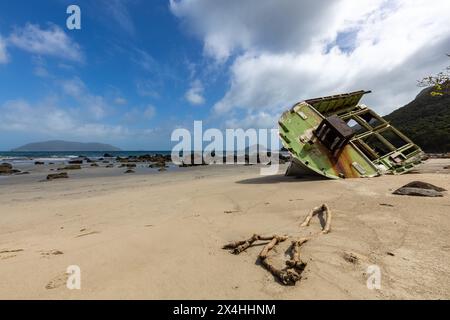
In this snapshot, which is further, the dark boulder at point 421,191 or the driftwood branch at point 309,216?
the dark boulder at point 421,191

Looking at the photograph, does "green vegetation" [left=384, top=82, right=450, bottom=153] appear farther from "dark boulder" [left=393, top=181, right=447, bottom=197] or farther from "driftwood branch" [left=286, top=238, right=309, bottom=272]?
"driftwood branch" [left=286, top=238, right=309, bottom=272]

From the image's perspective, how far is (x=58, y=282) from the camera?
9.82 feet

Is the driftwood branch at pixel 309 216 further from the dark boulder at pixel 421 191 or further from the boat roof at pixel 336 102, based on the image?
the boat roof at pixel 336 102

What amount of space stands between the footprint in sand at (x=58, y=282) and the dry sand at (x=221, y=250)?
1 cm

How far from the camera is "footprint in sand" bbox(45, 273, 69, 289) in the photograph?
2.93 metres

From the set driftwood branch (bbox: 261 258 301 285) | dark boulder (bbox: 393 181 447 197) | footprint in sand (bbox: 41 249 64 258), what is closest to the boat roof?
dark boulder (bbox: 393 181 447 197)

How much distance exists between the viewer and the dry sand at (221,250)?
2.77 meters

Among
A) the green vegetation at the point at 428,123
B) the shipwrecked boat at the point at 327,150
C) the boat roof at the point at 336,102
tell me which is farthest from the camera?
the green vegetation at the point at 428,123

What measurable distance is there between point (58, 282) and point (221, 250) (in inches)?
77.3

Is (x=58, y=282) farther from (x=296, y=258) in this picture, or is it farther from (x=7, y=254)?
(x=296, y=258)

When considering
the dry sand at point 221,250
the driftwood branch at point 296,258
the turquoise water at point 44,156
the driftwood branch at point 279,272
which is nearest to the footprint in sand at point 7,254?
the dry sand at point 221,250

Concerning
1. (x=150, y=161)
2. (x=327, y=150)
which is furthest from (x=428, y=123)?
(x=150, y=161)
